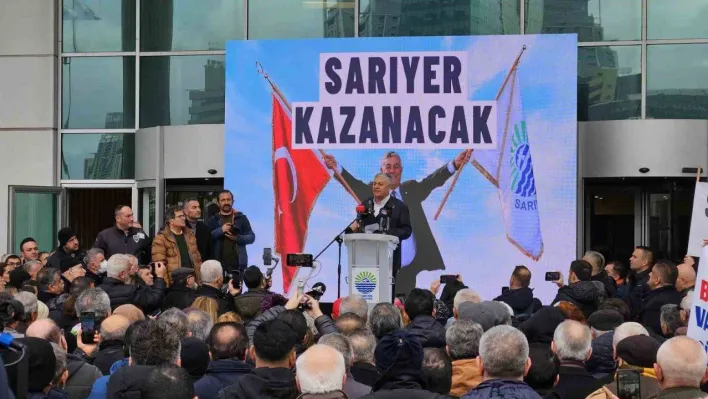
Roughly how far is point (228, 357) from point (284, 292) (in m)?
9.56

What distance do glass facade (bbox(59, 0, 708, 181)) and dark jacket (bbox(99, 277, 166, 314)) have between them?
27.8 ft

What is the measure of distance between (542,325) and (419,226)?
7.54 m

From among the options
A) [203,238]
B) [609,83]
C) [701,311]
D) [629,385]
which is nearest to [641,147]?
[609,83]

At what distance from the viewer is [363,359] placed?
6.41 metres

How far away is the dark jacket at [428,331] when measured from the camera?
7.71 metres

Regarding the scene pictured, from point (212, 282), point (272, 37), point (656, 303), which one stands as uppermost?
point (272, 37)

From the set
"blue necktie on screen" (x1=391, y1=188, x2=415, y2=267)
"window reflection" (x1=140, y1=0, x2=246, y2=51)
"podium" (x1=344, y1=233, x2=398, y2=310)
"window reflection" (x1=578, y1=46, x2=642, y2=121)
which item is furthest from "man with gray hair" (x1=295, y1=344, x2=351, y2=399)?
"window reflection" (x1=140, y1=0, x2=246, y2=51)

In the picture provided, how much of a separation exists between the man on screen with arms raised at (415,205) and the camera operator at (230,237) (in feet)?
10.6

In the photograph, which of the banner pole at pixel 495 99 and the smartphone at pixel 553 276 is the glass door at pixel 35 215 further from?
the smartphone at pixel 553 276

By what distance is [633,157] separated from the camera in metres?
16.2

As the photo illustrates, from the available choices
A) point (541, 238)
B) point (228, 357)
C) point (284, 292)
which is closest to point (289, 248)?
point (284, 292)

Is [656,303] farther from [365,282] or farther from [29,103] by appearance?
[29,103]

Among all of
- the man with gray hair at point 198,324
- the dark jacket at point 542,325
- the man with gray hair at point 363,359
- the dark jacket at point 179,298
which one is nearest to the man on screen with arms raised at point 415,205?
the dark jacket at point 179,298

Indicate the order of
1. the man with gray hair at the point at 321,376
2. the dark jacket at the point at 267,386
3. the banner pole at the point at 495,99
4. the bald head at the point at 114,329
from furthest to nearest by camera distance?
the banner pole at the point at 495,99 < the bald head at the point at 114,329 < the dark jacket at the point at 267,386 < the man with gray hair at the point at 321,376
